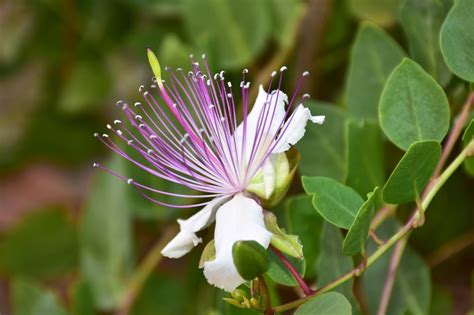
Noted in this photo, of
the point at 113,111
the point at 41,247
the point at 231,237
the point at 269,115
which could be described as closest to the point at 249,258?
the point at 231,237

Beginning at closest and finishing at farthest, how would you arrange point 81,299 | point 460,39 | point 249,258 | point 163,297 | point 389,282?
point 249,258 → point 460,39 → point 389,282 → point 81,299 → point 163,297

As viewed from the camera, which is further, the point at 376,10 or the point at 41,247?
the point at 41,247

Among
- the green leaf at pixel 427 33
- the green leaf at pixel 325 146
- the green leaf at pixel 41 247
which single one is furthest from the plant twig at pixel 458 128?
the green leaf at pixel 41 247

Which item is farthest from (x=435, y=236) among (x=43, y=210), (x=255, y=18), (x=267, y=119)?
(x=43, y=210)

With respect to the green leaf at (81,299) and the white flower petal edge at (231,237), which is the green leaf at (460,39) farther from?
the green leaf at (81,299)

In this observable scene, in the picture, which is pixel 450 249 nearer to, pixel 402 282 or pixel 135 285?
pixel 402 282

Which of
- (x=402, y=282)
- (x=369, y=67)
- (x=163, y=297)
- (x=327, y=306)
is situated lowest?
(x=163, y=297)

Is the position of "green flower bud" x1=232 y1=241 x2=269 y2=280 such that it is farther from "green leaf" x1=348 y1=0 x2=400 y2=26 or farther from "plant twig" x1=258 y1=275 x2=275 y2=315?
"green leaf" x1=348 y1=0 x2=400 y2=26

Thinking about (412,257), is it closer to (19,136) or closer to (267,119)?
(267,119)
